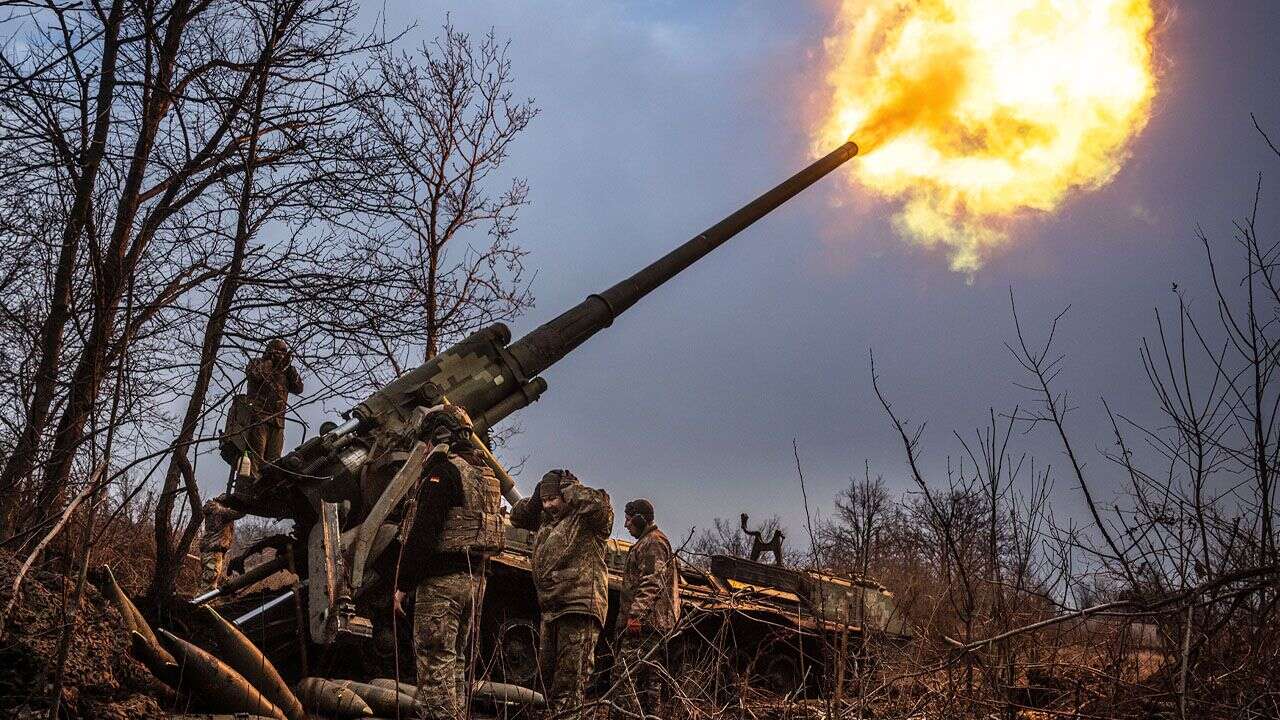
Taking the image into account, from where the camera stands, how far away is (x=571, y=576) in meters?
8.52

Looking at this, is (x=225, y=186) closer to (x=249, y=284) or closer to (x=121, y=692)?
(x=249, y=284)

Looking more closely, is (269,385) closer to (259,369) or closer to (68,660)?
(259,369)

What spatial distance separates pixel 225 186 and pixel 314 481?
8.75ft

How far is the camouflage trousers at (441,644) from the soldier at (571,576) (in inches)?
28.8

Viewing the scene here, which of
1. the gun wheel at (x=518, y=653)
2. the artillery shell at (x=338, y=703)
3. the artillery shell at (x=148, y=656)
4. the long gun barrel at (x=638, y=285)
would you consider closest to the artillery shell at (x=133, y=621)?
the artillery shell at (x=148, y=656)

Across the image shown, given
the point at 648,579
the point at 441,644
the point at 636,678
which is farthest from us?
the point at 648,579

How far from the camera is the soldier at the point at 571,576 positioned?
332 inches

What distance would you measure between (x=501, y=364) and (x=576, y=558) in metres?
4.30

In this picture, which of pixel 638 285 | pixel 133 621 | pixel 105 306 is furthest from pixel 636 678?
pixel 638 285

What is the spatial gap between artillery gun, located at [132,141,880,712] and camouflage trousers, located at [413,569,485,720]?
62cm

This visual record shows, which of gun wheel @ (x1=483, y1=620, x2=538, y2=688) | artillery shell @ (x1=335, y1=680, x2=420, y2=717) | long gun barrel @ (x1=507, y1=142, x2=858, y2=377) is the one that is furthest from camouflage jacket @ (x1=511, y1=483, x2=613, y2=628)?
long gun barrel @ (x1=507, y1=142, x2=858, y2=377)

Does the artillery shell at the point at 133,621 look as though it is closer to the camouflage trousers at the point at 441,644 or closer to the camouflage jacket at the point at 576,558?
the camouflage trousers at the point at 441,644

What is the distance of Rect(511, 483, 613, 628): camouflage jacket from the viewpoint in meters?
8.48

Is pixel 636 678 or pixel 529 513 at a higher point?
pixel 529 513
